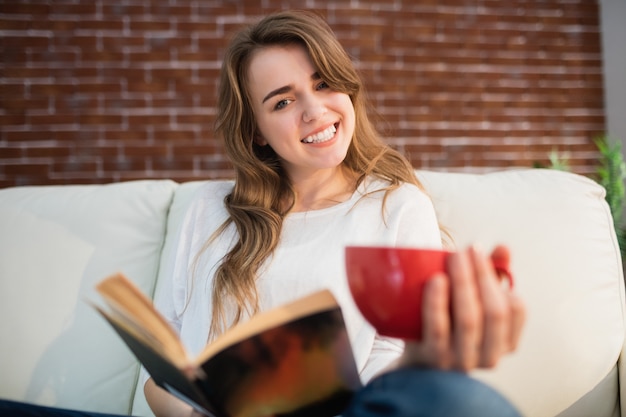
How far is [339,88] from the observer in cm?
117

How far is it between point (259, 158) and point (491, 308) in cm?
95

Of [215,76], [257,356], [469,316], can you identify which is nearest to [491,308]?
[469,316]

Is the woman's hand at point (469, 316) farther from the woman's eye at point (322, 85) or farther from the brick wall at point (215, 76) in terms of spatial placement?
the brick wall at point (215, 76)

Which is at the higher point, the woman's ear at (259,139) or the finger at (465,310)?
the woman's ear at (259,139)

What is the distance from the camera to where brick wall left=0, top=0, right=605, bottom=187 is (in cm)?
264

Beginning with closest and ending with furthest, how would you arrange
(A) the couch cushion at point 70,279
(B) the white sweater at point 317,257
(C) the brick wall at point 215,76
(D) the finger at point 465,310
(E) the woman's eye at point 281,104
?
(D) the finger at point 465,310 < (B) the white sweater at point 317,257 < (E) the woman's eye at point 281,104 < (A) the couch cushion at point 70,279 < (C) the brick wall at point 215,76

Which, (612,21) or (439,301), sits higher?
(612,21)

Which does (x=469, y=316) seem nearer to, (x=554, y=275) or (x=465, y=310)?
(x=465, y=310)

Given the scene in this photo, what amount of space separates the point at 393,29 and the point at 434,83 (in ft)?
1.06

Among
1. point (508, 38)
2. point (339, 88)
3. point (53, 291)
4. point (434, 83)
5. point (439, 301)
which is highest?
point (508, 38)

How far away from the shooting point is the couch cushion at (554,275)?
1.21m

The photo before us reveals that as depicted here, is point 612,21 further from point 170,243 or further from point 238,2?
point 170,243

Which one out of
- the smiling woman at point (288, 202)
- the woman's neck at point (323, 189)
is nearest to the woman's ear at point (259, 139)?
the smiling woman at point (288, 202)

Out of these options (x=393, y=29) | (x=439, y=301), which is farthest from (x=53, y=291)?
(x=393, y=29)
